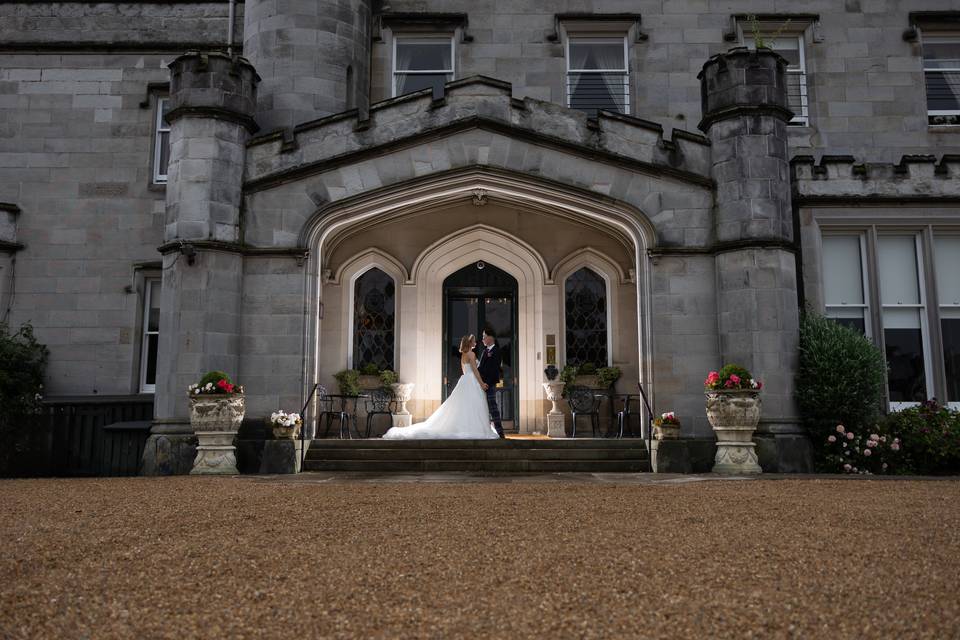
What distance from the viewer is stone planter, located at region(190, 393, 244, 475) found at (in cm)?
950

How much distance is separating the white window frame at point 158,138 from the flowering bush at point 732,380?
1047cm

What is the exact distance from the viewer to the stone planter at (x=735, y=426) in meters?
9.44

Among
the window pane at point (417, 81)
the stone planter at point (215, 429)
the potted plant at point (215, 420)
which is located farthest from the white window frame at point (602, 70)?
the stone planter at point (215, 429)

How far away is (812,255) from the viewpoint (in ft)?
36.5

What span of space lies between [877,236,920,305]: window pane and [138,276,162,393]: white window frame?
12170 millimetres

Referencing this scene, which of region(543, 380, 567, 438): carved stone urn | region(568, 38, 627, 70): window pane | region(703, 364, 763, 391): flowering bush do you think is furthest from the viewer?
region(568, 38, 627, 70): window pane

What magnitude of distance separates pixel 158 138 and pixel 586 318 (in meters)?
8.72

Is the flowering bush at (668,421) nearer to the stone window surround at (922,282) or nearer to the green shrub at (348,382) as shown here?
the stone window surround at (922,282)

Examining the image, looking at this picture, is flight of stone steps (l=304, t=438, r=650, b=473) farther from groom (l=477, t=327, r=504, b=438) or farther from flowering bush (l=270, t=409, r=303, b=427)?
groom (l=477, t=327, r=504, b=438)

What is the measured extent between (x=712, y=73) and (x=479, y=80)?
3.30 meters

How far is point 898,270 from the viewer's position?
11.4m

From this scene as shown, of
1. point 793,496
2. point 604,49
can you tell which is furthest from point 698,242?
point 604,49

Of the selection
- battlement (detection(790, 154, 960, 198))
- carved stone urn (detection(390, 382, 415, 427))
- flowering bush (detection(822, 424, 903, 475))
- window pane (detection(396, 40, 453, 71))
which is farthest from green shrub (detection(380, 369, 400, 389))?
battlement (detection(790, 154, 960, 198))

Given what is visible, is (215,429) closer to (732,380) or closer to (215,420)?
(215,420)
